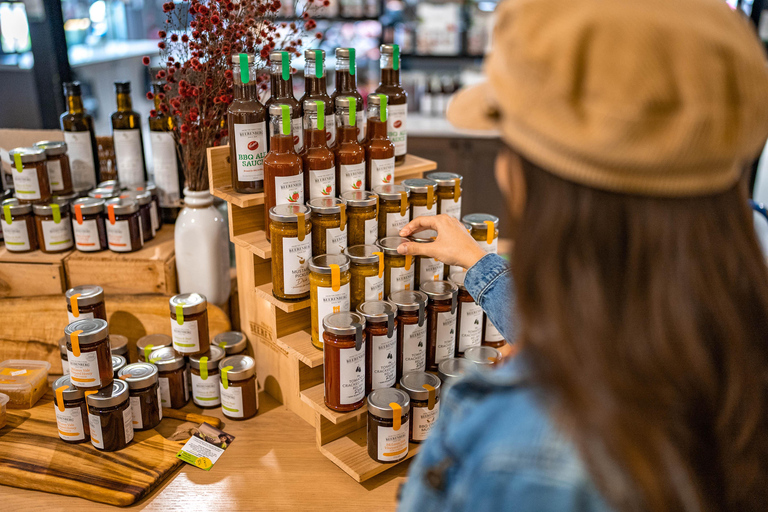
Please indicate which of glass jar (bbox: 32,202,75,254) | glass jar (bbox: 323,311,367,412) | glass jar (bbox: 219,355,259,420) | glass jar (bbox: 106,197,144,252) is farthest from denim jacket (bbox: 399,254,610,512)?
glass jar (bbox: 32,202,75,254)

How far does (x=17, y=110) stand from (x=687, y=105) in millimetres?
3658

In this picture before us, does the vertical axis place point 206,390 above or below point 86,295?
below

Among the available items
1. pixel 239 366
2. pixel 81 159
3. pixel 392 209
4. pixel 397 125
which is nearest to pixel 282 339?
pixel 239 366

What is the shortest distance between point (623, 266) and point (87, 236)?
5.33ft

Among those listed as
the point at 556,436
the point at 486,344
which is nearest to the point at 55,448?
the point at 486,344

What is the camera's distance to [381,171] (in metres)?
1.55

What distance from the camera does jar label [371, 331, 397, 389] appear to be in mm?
1373

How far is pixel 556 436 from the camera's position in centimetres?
55

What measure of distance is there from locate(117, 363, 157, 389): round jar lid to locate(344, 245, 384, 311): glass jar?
0.52m

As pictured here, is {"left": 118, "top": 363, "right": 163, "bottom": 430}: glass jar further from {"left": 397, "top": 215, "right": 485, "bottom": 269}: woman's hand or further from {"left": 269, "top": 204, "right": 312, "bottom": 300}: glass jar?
{"left": 397, "top": 215, "right": 485, "bottom": 269}: woman's hand

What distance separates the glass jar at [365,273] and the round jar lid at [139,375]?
0.52 metres

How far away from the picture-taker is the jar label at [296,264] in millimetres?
1353

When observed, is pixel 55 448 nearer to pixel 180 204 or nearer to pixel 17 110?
pixel 180 204

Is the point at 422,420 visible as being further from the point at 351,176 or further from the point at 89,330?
the point at 89,330
